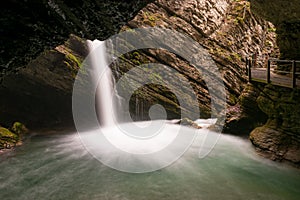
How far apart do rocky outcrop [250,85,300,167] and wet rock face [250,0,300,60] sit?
74.4 inches

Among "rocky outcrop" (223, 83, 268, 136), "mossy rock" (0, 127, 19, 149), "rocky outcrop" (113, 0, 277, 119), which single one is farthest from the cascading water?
"rocky outcrop" (113, 0, 277, 119)

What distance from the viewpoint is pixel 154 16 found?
1633cm

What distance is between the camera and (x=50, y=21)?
14.0ft

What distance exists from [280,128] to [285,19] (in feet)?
16.2

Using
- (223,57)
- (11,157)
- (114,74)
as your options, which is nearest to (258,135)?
(223,57)

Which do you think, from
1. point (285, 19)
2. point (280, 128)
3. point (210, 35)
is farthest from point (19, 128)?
point (285, 19)

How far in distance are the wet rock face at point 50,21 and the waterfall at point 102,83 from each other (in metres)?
11.4

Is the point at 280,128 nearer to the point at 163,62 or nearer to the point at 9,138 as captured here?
the point at 163,62

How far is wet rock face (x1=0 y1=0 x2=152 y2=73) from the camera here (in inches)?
152

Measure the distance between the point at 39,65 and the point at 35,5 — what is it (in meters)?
12.3

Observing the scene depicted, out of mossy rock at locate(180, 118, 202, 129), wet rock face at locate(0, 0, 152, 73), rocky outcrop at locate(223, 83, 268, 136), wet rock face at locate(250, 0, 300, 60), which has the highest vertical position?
wet rock face at locate(250, 0, 300, 60)

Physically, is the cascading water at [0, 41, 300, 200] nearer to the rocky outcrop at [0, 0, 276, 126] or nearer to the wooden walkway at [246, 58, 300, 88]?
the wooden walkway at [246, 58, 300, 88]

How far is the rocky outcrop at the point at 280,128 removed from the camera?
9898 mm

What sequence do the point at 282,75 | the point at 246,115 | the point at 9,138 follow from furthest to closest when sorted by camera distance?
the point at 246,115 → the point at 9,138 → the point at 282,75
